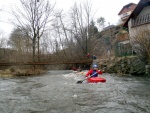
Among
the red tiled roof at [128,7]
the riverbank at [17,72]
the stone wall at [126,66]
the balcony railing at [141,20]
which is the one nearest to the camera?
the stone wall at [126,66]

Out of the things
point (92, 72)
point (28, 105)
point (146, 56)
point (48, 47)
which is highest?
point (48, 47)

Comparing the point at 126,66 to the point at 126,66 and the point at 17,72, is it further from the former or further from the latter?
the point at 17,72

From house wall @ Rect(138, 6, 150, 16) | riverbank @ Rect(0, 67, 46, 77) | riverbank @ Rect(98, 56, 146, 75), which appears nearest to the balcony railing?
house wall @ Rect(138, 6, 150, 16)

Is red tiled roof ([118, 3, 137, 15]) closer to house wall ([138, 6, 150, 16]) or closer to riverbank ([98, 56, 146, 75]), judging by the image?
house wall ([138, 6, 150, 16])

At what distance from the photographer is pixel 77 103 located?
7.72 m

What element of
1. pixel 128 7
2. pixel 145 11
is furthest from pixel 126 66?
pixel 128 7

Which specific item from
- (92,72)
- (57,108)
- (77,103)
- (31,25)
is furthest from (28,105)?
(31,25)

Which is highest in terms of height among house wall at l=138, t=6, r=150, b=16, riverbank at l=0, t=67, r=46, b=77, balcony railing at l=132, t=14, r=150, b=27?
house wall at l=138, t=6, r=150, b=16

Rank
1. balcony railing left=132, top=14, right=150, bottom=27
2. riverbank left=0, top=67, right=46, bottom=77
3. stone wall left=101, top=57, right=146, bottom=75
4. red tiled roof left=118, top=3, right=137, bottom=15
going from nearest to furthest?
stone wall left=101, top=57, right=146, bottom=75 < balcony railing left=132, top=14, right=150, bottom=27 < riverbank left=0, top=67, right=46, bottom=77 < red tiled roof left=118, top=3, right=137, bottom=15

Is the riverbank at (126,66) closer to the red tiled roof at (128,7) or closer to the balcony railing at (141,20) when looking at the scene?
the balcony railing at (141,20)

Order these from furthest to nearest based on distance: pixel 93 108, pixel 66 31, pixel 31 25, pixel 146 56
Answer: pixel 66 31 → pixel 31 25 → pixel 146 56 → pixel 93 108

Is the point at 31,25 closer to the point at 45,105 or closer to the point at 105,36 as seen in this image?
the point at 105,36

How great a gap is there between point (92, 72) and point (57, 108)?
8.12 meters

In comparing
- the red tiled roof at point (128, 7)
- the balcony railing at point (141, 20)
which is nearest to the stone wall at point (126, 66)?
the balcony railing at point (141, 20)
